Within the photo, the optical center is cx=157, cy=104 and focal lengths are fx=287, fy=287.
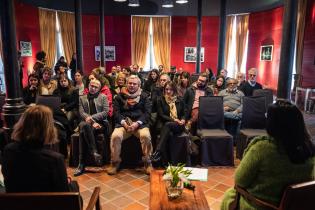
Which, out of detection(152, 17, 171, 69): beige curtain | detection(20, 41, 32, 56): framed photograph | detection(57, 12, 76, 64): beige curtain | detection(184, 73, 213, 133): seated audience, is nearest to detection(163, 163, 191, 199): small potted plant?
detection(184, 73, 213, 133): seated audience

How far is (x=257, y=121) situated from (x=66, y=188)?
338 cm

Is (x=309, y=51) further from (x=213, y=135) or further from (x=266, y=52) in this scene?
(x=213, y=135)

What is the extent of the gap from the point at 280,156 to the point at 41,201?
54.5 inches

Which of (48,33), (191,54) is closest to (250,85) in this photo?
(191,54)

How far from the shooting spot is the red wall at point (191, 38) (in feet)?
42.9

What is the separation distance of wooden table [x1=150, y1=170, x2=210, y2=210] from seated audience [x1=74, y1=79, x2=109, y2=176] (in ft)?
5.37

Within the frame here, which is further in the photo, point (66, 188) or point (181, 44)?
point (181, 44)

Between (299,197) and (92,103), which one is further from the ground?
(92,103)

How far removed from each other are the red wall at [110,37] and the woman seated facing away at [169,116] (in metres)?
9.46

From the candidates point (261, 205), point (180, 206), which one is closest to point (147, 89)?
point (180, 206)

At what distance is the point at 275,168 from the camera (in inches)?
67.9

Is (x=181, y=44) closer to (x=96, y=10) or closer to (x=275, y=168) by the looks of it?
(x=96, y=10)

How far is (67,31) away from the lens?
12.3 m

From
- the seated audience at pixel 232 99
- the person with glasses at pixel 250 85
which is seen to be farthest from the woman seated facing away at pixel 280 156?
the person with glasses at pixel 250 85
